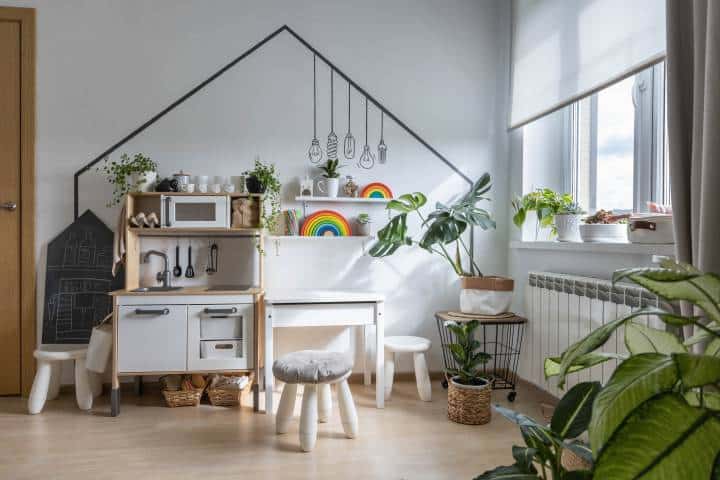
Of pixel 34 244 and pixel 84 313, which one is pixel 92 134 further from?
pixel 84 313

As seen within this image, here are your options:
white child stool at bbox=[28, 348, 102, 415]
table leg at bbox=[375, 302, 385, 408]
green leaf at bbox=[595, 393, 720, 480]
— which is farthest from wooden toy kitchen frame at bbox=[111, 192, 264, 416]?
green leaf at bbox=[595, 393, 720, 480]

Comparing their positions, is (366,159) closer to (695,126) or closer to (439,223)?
(439,223)

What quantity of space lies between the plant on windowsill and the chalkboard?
264 cm

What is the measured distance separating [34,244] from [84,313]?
1.78 ft

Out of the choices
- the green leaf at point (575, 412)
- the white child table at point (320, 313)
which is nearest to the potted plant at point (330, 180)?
the white child table at point (320, 313)

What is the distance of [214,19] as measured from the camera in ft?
10.6

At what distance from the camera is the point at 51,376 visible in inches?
115

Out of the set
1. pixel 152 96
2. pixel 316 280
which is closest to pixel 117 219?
pixel 152 96

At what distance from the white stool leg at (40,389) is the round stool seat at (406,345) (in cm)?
197

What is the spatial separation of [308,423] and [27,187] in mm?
2360

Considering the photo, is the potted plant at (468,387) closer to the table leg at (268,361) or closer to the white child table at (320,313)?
the white child table at (320,313)

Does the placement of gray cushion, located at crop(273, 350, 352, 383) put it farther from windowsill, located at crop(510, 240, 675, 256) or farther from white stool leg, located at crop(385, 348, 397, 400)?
windowsill, located at crop(510, 240, 675, 256)

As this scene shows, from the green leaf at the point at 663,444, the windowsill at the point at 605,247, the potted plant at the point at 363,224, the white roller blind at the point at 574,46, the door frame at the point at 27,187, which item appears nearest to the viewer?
the green leaf at the point at 663,444

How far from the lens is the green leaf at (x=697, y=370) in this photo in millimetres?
653
